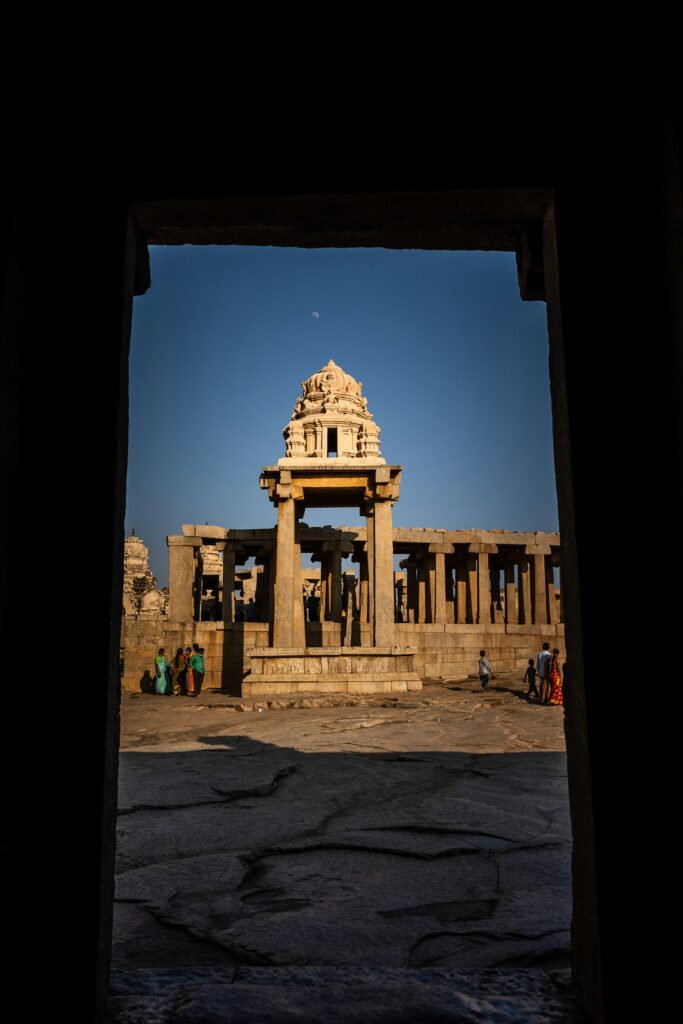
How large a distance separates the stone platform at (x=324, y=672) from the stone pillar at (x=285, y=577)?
1.18 m

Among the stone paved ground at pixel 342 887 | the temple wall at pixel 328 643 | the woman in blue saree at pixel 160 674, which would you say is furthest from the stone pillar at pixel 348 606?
the stone paved ground at pixel 342 887

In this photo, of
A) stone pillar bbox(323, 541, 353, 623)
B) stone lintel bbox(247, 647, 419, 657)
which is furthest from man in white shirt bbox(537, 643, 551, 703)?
stone pillar bbox(323, 541, 353, 623)

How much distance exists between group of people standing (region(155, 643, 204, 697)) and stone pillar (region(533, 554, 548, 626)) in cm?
1314

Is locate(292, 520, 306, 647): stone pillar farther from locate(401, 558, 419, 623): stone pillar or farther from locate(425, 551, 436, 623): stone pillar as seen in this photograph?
locate(401, 558, 419, 623): stone pillar

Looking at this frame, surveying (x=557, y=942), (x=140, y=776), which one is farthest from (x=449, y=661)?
(x=557, y=942)

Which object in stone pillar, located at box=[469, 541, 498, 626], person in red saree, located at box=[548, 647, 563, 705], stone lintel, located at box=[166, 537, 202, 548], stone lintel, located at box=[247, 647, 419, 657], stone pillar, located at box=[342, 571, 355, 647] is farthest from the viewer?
stone pillar, located at box=[469, 541, 498, 626]

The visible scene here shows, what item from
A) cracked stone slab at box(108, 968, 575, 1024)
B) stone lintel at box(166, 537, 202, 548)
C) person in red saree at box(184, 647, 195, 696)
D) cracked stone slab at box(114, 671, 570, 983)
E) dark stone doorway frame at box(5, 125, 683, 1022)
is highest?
stone lintel at box(166, 537, 202, 548)

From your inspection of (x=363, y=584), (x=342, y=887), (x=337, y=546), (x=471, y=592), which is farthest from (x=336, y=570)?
(x=342, y=887)

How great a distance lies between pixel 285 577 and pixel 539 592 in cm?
1270

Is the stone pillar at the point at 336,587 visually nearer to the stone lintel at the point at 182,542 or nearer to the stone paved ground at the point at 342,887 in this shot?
the stone lintel at the point at 182,542

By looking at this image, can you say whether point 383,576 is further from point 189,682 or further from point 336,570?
point 336,570

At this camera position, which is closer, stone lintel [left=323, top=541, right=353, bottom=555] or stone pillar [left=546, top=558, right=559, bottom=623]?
stone lintel [left=323, top=541, right=353, bottom=555]

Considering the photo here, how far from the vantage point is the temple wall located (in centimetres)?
1797

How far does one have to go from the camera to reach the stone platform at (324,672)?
13250 mm
